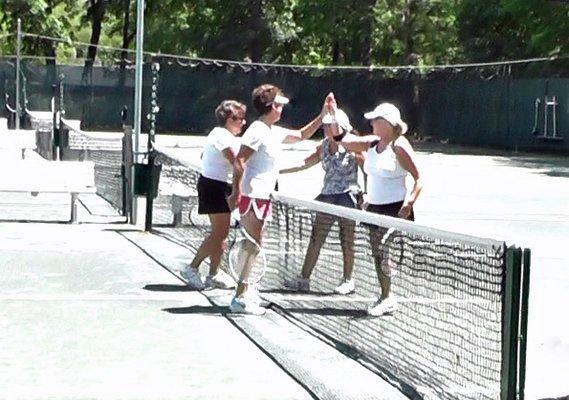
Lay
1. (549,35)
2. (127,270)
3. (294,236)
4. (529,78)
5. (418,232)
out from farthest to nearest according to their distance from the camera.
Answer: (549,35) < (529,78) < (127,270) < (294,236) < (418,232)

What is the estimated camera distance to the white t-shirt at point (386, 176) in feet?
36.4

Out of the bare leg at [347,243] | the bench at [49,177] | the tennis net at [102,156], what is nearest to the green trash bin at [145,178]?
the bench at [49,177]

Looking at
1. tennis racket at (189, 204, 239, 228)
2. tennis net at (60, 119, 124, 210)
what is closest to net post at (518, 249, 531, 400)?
tennis racket at (189, 204, 239, 228)

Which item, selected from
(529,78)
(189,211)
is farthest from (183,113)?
(189,211)

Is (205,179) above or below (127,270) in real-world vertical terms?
above

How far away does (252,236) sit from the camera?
1102 cm

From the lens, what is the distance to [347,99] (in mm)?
53562

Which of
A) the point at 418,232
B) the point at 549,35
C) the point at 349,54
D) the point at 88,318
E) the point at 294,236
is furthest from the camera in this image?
the point at 349,54

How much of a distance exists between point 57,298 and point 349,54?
59142mm

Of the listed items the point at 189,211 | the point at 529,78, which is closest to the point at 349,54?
the point at 529,78

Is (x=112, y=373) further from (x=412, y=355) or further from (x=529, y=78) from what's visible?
(x=529, y=78)

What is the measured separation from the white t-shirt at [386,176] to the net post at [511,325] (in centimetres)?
403

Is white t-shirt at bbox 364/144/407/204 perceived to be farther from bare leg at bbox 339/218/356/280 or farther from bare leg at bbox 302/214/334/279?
bare leg at bbox 302/214/334/279

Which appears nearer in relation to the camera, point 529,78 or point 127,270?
point 127,270
